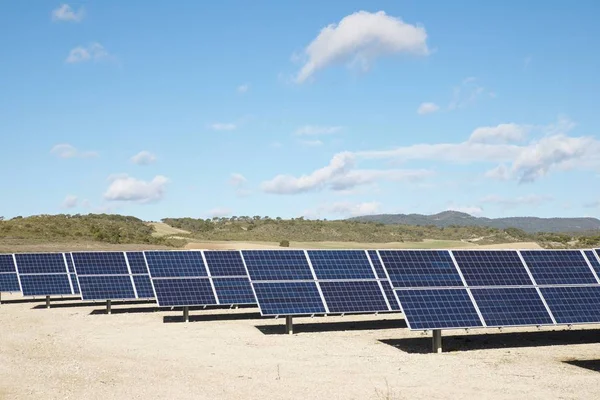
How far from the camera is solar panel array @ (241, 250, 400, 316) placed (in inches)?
1115

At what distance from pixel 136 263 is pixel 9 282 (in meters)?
11.2

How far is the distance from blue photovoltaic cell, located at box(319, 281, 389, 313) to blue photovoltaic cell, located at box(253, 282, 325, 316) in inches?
19.8

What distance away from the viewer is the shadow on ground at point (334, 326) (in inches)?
1164

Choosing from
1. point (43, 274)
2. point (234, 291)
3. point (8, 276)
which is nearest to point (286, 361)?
point (234, 291)

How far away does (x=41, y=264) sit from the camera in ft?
144

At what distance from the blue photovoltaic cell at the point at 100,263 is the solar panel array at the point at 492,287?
64.5ft

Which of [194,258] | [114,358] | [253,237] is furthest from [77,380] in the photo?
[253,237]

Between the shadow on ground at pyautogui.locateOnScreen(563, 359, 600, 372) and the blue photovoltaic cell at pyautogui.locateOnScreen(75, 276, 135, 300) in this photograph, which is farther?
the blue photovoltaic cell at pyautogui.locateOnScreen(75, 276, 135, 300)

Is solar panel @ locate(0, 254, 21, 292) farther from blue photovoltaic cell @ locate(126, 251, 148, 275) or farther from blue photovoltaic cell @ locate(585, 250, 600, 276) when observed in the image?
blue photovoltaic cell @ locate(585, 250, 600, 276)

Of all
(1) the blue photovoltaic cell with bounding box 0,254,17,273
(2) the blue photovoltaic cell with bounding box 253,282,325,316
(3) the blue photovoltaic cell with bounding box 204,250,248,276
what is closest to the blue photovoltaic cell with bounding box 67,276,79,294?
(1) the blue photovoltaic cell with bounding box 0,254,17,273

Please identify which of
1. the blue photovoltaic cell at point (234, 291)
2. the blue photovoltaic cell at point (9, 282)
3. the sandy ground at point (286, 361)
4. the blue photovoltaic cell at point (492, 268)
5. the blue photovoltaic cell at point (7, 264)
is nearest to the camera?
the sandy ground at point (286, 361)

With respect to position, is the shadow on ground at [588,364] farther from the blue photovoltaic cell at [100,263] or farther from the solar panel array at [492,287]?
the blue photovoltaic cell at [100,263]

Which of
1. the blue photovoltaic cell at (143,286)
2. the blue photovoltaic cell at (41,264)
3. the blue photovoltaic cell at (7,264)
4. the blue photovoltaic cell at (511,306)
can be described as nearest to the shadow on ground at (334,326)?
the blue photovoltaic cell at (511,306)

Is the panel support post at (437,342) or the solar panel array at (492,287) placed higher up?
the solar panel array at (492,287)
